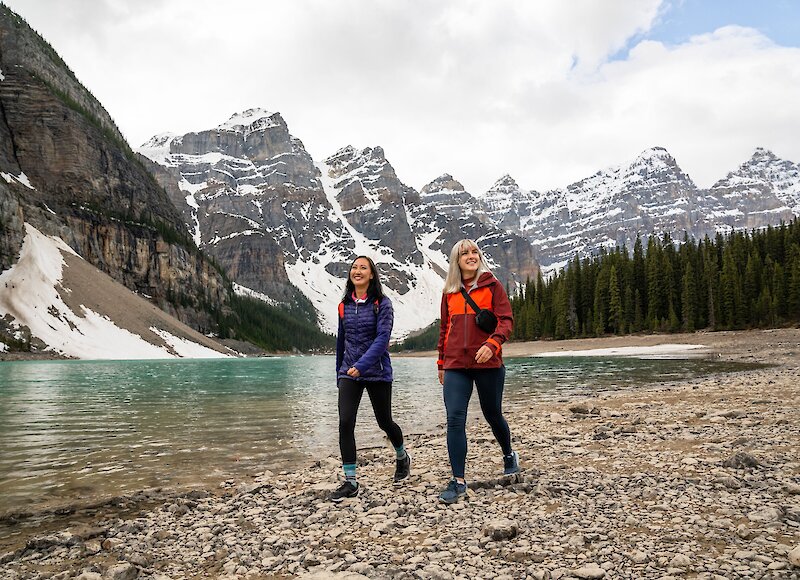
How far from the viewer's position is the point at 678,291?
267 ft

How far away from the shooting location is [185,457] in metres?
10.9

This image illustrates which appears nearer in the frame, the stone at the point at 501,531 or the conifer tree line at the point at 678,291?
the stone at the point at 501,531

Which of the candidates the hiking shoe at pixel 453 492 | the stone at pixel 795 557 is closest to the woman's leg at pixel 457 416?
the hiking shoe at pixel 453 492

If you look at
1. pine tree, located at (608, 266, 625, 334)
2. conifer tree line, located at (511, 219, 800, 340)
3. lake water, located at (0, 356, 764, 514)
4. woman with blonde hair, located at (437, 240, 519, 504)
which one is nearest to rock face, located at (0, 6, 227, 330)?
conifer tree line, located at (511, 219, 800, 340)

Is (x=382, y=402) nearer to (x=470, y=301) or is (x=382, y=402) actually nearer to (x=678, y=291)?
(x=470, y=301)

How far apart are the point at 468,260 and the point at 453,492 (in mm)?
3019

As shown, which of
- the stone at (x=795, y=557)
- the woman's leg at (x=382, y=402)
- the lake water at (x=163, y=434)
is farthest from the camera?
the lake water at (x=163, y=434)

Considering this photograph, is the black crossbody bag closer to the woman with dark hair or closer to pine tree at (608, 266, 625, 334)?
the woman with dark hair

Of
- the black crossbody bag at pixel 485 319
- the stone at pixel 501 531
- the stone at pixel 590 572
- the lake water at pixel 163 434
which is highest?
the black crossbody bag at pixel 485 319

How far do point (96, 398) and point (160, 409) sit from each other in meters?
6.51

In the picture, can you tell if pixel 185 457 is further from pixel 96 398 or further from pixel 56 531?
→ pixel 96 398

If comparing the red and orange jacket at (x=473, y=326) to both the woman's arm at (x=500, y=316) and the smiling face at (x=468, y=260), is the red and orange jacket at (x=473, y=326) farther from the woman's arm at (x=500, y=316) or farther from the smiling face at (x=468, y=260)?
the smiling face at (x=468, y=260)

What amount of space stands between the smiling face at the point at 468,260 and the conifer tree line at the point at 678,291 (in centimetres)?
7452

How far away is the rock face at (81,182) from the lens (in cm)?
13412
